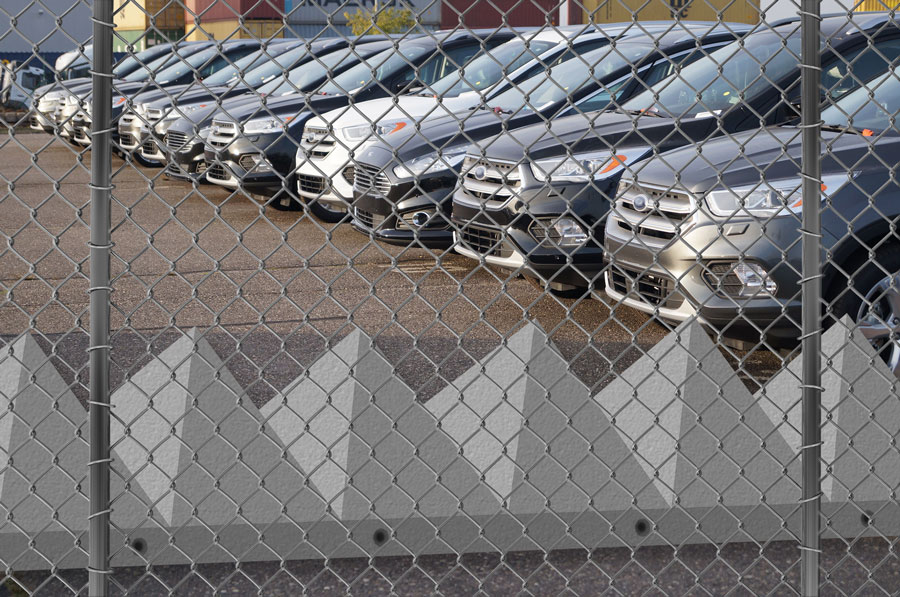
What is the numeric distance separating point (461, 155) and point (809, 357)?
512cm

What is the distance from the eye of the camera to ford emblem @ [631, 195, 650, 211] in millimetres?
5062

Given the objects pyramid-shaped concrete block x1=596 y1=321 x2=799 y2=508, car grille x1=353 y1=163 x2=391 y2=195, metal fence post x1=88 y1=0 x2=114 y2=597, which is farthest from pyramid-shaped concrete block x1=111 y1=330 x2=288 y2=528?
car grille x1=353 y1=163 x2=391 y2=195

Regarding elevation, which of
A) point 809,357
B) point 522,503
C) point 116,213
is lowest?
point 116,213

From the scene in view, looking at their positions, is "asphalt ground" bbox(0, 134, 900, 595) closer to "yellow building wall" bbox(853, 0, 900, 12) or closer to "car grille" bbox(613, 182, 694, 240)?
"car grille" bbox(613, 182, 694, 240)

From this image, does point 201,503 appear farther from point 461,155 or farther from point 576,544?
point 461,155

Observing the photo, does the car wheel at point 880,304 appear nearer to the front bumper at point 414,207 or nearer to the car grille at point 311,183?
the front bumper at point 414,207

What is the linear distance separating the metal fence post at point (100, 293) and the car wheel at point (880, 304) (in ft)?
10.5

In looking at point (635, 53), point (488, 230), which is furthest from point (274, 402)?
point (635, 53)

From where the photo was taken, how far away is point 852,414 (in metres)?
3.37

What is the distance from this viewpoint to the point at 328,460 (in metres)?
2.96

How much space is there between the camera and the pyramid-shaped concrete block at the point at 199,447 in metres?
2.90

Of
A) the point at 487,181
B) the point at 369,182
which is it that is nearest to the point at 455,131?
the point at 369,182

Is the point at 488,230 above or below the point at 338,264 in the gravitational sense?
above

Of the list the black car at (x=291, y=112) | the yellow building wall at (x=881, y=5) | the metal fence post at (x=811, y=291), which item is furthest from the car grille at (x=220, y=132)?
the metal fence post at (x=811, y=291)
